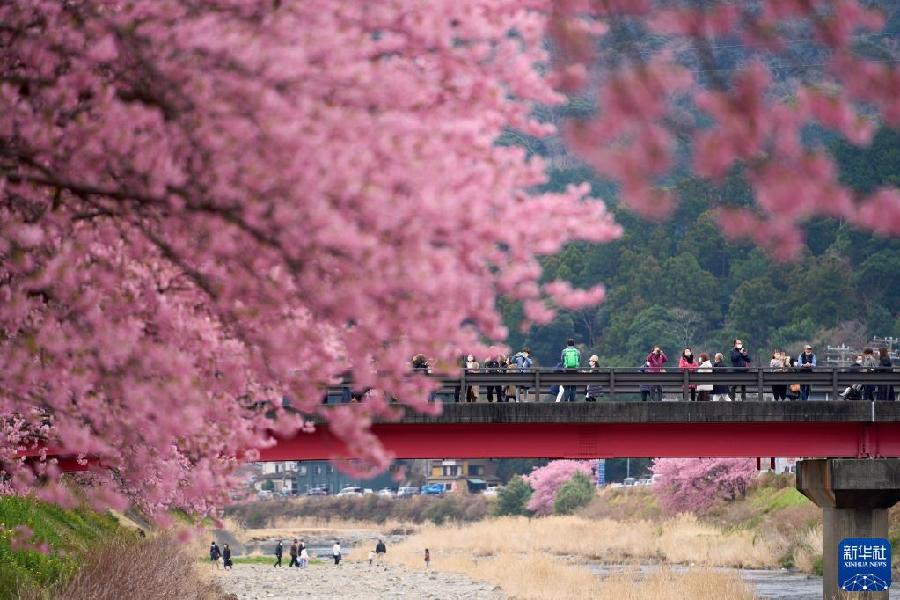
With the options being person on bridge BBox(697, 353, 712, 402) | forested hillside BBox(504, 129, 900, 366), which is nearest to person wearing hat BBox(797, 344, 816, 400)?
person on bridge BBox(697, 353, 712, 402)

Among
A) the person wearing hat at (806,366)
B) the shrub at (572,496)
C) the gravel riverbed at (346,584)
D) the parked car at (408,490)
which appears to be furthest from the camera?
the parked car at (408,490)

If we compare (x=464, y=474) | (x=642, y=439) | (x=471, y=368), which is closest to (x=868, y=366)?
(x=642, y=439)

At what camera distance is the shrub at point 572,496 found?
4449 inches

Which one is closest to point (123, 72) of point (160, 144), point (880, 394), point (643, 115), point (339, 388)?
point (160, 144)

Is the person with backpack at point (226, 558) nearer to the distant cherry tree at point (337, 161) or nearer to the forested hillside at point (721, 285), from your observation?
the distant cherry tree at point (337, 161)

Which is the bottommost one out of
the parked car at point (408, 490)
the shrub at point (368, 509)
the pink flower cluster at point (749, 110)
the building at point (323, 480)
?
the pink flower cluster at point (749, 110)

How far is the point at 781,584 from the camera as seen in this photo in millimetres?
50875

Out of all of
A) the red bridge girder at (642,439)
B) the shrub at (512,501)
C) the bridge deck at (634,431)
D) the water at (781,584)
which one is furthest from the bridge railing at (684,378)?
the shrub at (512,501)

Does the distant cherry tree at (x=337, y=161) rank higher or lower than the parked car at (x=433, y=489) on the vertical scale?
lower

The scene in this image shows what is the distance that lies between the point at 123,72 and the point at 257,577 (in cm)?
5429

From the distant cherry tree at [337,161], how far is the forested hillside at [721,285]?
4975 inches

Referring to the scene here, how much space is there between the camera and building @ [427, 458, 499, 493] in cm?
15750

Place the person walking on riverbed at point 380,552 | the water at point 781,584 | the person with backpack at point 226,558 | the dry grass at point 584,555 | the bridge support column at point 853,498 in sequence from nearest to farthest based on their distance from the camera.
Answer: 1. the bridge support column at point 853,498
2. the dry grass at point 584,555
3. the water at point 781,584
4. the person with backpack at point 226,558
5. the person walking on riverbed at point 380,552

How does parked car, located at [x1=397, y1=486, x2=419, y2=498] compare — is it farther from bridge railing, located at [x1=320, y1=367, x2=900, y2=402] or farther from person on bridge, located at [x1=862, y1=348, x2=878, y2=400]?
bridge railing, located at [x1=320, y1=367, x2=900, y2=402]
